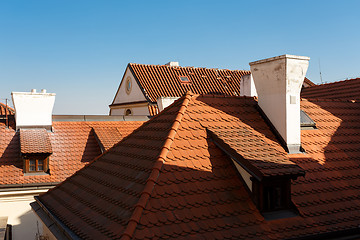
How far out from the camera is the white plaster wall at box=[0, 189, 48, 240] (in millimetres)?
13164

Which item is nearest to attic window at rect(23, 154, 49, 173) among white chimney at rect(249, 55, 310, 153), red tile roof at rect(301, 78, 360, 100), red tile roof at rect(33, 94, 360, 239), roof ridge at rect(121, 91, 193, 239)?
red tile roof at rect(33, 94, 360, 239)

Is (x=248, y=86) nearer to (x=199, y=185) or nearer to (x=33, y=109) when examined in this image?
(x=33, y=109)

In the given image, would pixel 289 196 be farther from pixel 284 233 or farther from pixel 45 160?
pixel 45 160

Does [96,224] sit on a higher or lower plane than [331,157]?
lower

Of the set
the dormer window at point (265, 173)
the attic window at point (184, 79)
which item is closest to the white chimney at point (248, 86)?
the dormer window at point (265, 173)

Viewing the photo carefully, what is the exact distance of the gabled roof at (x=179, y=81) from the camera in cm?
2761

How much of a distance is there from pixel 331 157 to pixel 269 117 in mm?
1624

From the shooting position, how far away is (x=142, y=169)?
7016mm

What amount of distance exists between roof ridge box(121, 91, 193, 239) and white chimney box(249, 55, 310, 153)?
6.72ft

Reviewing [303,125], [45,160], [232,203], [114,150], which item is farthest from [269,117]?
[45,160]

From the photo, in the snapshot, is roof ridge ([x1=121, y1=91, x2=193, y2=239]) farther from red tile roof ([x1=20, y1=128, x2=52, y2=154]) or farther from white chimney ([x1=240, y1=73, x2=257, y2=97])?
red tile roof ([x1=20, y1=128, x2=52, y2=154])

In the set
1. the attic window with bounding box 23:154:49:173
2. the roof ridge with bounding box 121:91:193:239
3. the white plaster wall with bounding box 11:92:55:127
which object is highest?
the white plaster wall with bounding box 11:92:55:127

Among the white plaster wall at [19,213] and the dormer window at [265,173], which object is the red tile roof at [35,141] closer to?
Result: the white plaster wall at [19,213]

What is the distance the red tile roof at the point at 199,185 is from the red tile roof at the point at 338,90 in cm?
433
